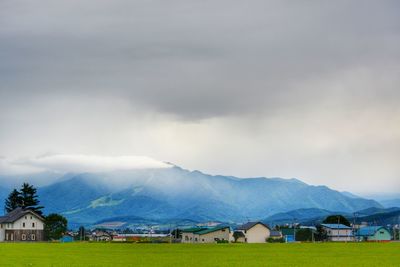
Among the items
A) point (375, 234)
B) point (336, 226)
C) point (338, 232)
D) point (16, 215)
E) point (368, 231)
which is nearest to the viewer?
point (16, 215)

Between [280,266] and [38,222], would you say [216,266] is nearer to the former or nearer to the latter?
[280,266]

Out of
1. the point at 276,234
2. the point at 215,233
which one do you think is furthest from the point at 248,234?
the point at 276,234

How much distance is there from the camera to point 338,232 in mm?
165750

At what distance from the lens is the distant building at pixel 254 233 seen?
161500mm

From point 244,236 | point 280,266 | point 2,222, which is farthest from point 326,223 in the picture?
point 280,266

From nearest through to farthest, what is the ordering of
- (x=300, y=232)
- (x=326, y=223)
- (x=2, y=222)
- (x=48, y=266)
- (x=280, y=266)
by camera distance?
1. (x=48, y=266)
2. (x=280, y=266)
3. (x=2, y=222)
4. (x=300, y=232)
5. (x=326, y=223)

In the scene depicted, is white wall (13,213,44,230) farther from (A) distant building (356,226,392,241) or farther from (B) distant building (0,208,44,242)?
(A) distant building (356,226,392,241)

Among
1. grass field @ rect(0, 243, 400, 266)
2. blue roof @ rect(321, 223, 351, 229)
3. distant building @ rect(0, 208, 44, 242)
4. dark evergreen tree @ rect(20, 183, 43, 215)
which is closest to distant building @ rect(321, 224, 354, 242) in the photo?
blue roof @ rect(321, 223, 351, 229)

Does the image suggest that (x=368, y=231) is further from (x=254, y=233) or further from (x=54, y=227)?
(x=54, y=227)

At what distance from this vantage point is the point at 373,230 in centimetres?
18388

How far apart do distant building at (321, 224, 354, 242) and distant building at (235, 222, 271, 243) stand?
628 inches

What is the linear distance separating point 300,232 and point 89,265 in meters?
121

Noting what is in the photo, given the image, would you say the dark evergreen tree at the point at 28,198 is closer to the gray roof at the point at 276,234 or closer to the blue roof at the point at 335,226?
the gray roof at the point at 276,234

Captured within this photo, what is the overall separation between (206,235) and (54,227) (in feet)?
124
